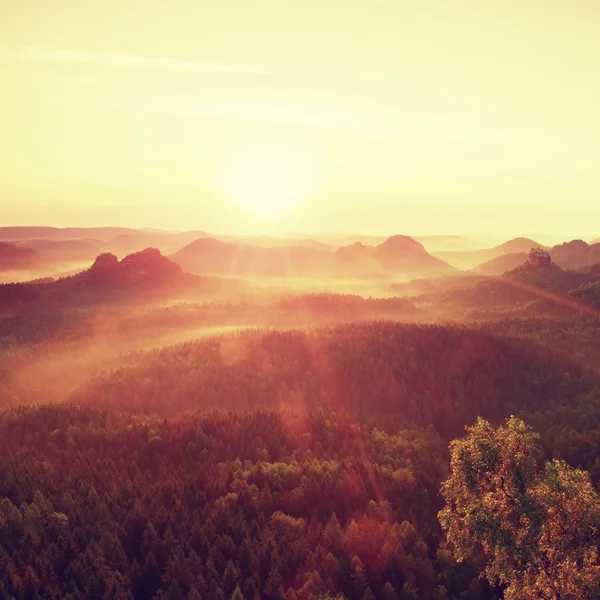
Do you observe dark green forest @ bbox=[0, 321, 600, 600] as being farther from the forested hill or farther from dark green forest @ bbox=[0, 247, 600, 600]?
the forested hill

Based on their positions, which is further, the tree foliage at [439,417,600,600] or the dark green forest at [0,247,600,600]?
the dark green forest at [0,247,600,600]

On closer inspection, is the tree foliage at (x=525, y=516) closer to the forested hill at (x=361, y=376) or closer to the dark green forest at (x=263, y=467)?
the dark green forest at (x=263, y=467)

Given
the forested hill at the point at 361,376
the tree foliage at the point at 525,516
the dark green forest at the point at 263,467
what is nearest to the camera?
the tree foliage at the point at 525,516

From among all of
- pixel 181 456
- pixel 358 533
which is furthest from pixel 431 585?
pixel 181 456

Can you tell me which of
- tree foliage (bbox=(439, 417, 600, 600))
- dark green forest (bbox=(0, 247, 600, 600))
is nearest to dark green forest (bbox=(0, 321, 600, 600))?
dark green forest (bbox=(0, 247, 600, 600))

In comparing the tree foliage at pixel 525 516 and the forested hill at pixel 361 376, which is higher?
the tree foliage at pixel 525 516

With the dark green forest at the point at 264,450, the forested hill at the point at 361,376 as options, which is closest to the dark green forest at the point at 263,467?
the dark green forest at the point at 264,450

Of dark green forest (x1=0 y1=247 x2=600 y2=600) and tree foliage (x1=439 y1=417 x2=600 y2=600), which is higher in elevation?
tree foliage (x1=439 y1=417 x2=600 y2=600)

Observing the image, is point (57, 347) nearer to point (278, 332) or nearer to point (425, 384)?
point (278, 332)

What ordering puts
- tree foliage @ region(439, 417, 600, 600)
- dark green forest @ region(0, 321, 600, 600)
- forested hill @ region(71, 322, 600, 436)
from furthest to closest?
forested hill @ region(71, 322, 600, 436) < dark green forest @ region(0, 321, 600, 600) < tree foliage @ region(439, 417, 600, 600)
